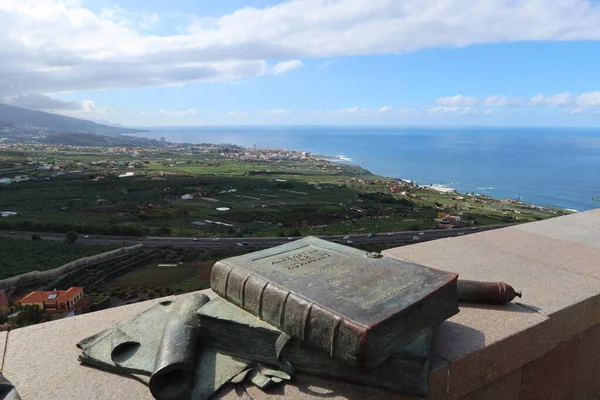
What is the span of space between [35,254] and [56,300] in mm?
16417

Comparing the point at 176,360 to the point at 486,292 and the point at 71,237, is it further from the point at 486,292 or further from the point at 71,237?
the point at 71,237

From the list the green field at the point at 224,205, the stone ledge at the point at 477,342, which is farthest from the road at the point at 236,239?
the stone ledge at the point at 477,342

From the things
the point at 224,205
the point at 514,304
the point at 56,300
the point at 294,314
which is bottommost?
the point at 224,205

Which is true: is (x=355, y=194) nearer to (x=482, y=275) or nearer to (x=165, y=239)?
(x=165, y=239)

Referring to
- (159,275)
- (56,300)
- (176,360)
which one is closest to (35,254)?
(159,275)

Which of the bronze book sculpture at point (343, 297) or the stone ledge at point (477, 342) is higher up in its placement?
the bronze book sculpture at point (343, 297)

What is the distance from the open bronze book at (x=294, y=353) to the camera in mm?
1698

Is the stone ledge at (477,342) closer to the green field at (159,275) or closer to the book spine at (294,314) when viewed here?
the book spine at (294,314)

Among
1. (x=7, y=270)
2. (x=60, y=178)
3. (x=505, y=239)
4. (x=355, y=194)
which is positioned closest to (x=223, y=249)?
(x=7, y=270)

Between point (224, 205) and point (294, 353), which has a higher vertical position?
point (294, 353)

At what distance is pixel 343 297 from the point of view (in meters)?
1.79

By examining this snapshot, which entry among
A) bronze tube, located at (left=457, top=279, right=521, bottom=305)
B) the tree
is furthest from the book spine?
the tree

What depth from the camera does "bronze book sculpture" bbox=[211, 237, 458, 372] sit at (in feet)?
5.16

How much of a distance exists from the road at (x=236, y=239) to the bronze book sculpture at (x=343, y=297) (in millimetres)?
29875
